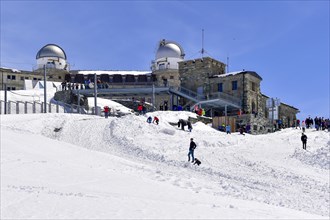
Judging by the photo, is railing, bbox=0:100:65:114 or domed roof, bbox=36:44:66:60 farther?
domed roof, bbox=36:44:66:60

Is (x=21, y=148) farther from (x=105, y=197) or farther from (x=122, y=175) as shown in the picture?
(x=105, y=197)

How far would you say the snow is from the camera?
29.7ft

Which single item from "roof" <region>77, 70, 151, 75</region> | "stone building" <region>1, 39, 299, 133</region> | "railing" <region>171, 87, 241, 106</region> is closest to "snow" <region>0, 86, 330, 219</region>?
"stone building" <region>1, 39, 299, 133</region>

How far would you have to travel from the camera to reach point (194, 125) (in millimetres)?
32688

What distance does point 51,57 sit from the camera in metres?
74.8

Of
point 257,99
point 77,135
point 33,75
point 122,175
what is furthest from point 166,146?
point 33,75

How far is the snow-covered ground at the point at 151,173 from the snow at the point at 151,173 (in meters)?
0.03

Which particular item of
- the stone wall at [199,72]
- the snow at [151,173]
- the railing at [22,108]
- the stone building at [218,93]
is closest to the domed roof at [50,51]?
the stone building at [218,93]

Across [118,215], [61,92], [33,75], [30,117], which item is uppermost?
[33,75]

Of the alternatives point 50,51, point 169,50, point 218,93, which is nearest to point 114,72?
point 50,51

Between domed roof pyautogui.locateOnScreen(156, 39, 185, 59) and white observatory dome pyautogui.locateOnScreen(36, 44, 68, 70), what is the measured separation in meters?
18.5

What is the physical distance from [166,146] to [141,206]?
1443 cm

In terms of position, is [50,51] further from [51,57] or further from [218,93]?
[218,93]

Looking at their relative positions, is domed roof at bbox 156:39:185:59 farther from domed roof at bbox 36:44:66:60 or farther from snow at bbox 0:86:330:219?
snow at bbox 0:86:330:219
